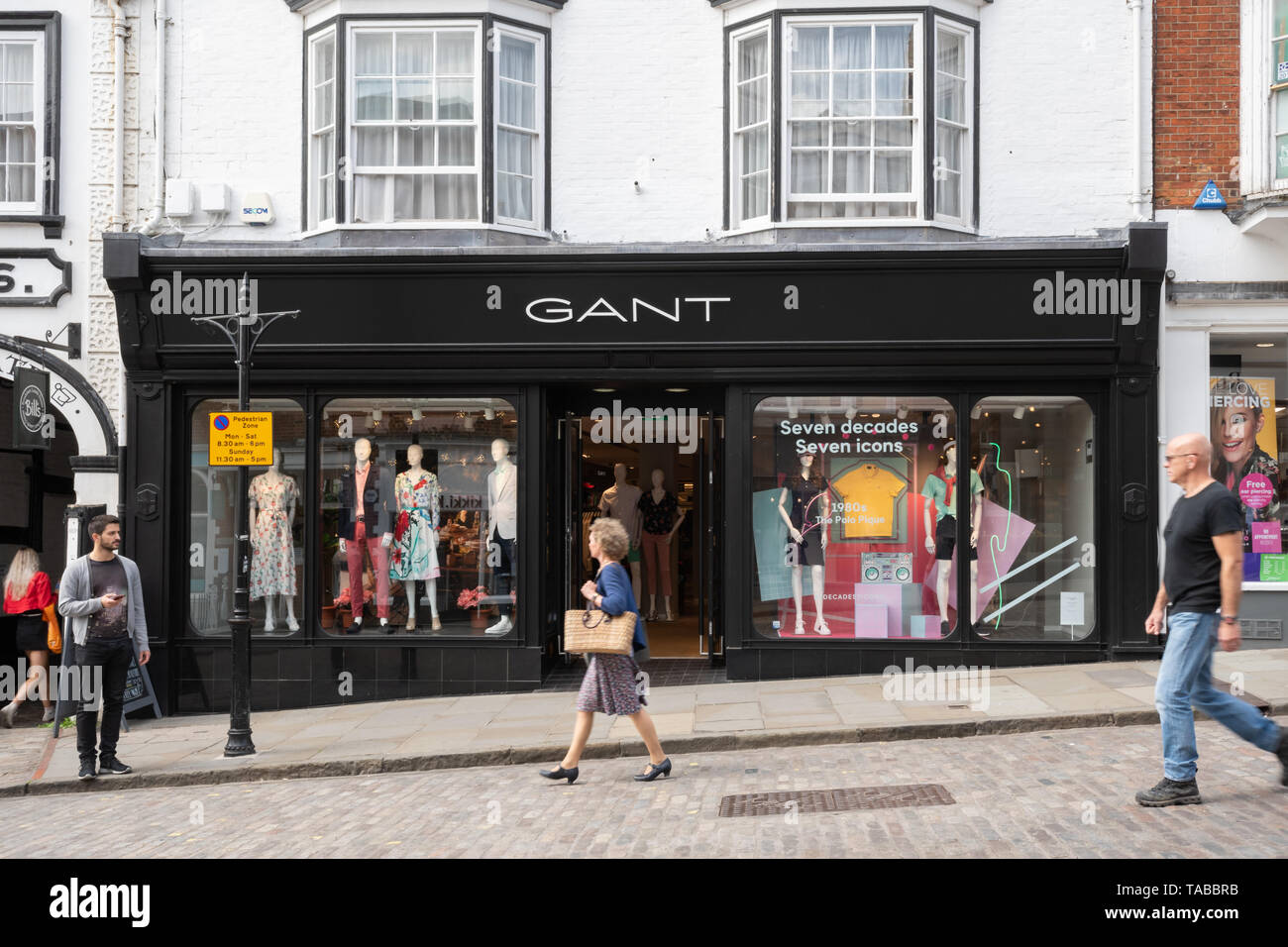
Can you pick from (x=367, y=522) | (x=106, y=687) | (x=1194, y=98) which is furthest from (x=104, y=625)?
(x=1194, y=98)

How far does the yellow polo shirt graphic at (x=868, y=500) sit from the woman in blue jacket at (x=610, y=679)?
4.36m

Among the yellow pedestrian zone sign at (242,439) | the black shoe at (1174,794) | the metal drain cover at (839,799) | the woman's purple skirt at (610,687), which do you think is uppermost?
the yellow pedestrian zone sign at (242,439)

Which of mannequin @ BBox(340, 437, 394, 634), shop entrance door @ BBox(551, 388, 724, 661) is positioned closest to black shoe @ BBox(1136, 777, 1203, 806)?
shop entrance door @ BBox(551, 388, 724, 661)

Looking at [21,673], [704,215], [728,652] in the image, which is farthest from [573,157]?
[21,673]

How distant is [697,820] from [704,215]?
262 inches

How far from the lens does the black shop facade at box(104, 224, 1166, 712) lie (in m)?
10.9

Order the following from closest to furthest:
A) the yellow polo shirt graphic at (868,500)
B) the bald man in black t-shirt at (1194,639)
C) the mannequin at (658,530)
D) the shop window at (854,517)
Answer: the bald man in black t-shirt at (1194,639) → the shop window at (854,517) → the yellow polo shirt graphic at (868,500) → the mannequin at (658,530)

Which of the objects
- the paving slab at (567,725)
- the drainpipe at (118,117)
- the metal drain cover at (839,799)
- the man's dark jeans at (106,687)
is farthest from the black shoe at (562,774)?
the drainpipe at (118,117)

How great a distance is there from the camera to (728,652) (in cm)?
1127

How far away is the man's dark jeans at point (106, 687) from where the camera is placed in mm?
8625

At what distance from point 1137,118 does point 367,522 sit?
28.1 ft

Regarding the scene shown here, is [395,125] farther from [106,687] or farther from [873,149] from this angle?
[106,687]

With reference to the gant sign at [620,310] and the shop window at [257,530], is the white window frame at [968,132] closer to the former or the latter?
the gant sign at [620,310]
